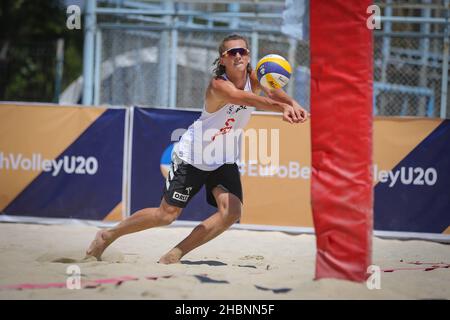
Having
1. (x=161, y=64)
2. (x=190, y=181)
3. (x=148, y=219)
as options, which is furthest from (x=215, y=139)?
(x=161, y=64)

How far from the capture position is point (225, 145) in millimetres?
5094

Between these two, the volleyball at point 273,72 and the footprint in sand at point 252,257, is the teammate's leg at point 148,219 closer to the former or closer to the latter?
the footprint in sand at point 252,257

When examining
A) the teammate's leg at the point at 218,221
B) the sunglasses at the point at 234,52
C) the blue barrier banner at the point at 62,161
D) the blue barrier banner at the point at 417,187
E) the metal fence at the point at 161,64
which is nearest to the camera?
the sunglasses at the point at 234,52

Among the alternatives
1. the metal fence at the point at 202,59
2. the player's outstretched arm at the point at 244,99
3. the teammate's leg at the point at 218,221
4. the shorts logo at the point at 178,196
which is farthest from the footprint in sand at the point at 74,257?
the metal fence at the point at 202,59

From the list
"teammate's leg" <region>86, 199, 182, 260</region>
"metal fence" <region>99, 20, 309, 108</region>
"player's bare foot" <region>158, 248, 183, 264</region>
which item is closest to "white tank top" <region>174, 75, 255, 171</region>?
"teammate's leg" <region>86, 199, 182, 260</region>

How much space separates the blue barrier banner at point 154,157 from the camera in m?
7.80

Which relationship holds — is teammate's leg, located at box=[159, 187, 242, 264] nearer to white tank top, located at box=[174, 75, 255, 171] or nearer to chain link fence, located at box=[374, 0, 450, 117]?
white tank top, located at box=[174, 75, 255, 171]

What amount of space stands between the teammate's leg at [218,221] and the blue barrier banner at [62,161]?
2.91 metres

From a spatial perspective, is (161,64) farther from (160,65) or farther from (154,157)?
(154,157)

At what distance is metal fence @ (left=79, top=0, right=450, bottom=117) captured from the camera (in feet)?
32.5

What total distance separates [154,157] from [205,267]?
296 centimetres

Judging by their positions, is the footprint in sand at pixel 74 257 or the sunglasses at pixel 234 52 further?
the footprint in sand at pixel 74 257
